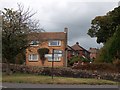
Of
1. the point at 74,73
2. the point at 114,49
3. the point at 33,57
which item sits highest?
the point at 114,49

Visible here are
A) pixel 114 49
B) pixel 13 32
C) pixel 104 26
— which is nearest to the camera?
pixel 13 32

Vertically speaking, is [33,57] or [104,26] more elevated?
[104,26]

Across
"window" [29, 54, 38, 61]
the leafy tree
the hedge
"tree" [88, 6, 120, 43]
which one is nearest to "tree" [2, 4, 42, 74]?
the hedge

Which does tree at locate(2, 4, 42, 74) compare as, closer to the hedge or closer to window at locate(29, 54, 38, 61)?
the hedge

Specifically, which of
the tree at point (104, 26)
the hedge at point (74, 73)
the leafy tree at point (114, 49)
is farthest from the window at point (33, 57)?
the hedge at point (74, 73)

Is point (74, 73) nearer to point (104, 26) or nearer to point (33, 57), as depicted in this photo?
point (104, 26)

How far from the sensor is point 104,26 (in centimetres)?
6644

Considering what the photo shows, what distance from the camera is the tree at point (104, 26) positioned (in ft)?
195

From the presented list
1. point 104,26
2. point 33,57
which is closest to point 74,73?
point 104,26

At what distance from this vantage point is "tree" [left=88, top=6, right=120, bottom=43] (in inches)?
2344

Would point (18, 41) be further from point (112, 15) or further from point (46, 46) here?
point (46, 46)

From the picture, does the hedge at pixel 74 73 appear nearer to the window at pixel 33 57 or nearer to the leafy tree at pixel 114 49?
the leafy tree at pixel 114 49

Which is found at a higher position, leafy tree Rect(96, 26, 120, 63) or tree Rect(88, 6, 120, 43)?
tree Rect(88, 6, 120, 43)

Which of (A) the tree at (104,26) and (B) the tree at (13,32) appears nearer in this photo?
(B) the tree at (13,32)
